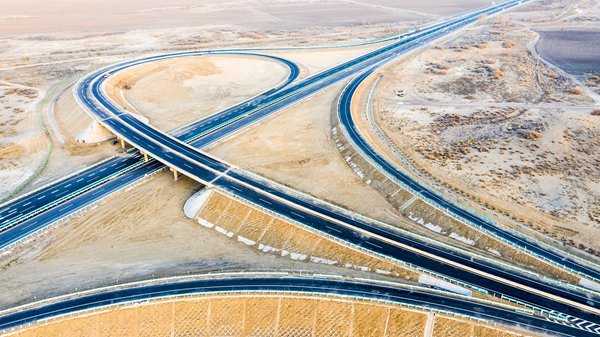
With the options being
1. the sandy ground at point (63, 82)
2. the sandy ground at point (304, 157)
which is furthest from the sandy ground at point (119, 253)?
the sandy ground at point (63, 82)

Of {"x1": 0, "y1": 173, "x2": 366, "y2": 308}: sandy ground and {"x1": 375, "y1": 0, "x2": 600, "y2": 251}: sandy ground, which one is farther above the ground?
{"x1": 375, "y1": 0, "x2": 600, "y2": 251}: sandy ground

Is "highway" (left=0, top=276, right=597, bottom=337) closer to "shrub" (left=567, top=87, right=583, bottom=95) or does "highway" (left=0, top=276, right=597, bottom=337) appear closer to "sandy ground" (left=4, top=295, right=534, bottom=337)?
"sandy ground" (left=4, top=295, right=534, bottom=337)

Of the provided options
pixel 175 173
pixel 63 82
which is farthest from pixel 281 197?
pixel 63 82

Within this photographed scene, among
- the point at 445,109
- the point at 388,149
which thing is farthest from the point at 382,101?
the point at 388,149

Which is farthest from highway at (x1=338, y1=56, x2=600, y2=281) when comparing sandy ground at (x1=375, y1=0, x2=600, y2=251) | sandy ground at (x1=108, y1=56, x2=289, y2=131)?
sandy ground at (x1=108, y1=56, x2=289, y2=131)

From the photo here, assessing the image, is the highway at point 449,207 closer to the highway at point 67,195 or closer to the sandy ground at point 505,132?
the sandy ground at point 505,132

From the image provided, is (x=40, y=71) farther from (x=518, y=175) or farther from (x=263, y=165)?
(x=518, y=175)
